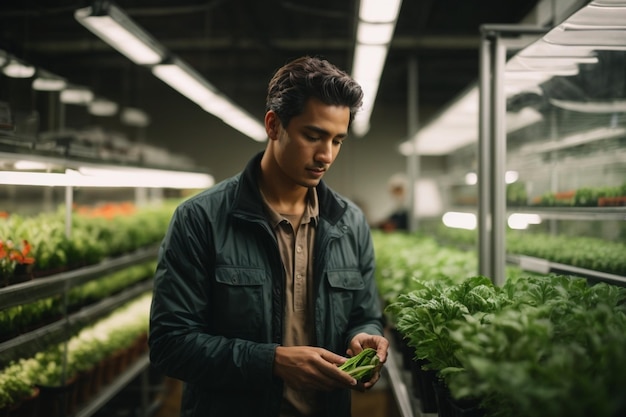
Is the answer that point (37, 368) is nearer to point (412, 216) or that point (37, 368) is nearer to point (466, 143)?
point (412, 216)

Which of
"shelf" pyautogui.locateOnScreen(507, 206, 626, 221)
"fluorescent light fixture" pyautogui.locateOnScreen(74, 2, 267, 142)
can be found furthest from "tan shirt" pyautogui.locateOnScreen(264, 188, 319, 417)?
"fluorescent light fixture" pyautogui.locateOnScreen(74, 2, 267, 142)

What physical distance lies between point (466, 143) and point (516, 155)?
4.18 metres

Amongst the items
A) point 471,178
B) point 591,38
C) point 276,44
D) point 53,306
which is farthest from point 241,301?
point 276,44

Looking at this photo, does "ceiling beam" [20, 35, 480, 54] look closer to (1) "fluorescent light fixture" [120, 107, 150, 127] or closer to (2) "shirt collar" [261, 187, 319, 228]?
(1) "fluorescent light fixture" [120, 107, 150, 127]

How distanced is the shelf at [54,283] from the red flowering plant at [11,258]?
2.7 inches

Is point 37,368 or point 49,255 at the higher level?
point 49,255

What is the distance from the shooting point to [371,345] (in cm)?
217

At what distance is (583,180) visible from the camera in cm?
321

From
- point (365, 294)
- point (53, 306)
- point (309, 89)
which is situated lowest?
point (53, 306)

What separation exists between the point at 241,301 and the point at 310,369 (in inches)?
15.8

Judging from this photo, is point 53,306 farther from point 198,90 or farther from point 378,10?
point 198,90

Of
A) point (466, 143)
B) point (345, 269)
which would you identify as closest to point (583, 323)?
point (345, 269)

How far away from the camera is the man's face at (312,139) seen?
208 cm

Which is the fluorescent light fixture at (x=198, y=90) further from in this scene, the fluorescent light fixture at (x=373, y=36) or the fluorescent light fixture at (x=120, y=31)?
the fluorescent light fixture at (x=373, y=36)
